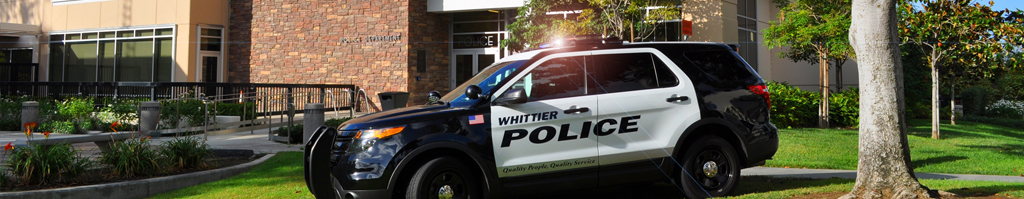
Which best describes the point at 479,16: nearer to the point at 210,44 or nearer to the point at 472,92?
the point at 210,44

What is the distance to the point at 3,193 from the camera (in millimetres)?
7156

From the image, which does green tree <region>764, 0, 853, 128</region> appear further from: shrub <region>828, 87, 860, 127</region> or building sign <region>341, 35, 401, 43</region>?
building sign <region>341, 35, 401, 43</region>

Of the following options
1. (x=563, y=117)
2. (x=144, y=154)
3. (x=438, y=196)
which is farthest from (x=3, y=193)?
(x=563, y=117)

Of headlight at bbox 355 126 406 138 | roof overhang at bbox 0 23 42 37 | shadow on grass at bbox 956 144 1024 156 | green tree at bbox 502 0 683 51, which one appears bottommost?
shadow on grass at bbox 956 144 1024 156

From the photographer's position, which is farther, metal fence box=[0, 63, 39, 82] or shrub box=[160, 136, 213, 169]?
metal fence box=[0, 63, 39, 82]

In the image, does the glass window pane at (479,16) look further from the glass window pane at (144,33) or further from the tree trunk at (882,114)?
the tree trunk at (882,114)

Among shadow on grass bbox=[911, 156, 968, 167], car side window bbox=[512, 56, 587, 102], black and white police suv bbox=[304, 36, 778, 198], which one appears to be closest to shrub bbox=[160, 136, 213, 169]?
black and white police suv bbox=[304, 36, 778, 198]

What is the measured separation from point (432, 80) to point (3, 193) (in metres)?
17.3

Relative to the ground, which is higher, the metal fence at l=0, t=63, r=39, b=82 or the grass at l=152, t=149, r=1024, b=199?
the metal fence at l=0, t=63, r=39, b=82

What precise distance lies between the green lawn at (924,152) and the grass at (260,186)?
627cm

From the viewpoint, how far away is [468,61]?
Answer: 2481 centimetres

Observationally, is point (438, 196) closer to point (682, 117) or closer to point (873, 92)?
point (682, 117)

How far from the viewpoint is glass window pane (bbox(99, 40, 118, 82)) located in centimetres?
2786

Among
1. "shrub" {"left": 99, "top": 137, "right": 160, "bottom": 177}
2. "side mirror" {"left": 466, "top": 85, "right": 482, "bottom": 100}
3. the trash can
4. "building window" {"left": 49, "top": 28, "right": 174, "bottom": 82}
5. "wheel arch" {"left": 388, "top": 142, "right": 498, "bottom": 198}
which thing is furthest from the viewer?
"building window" {"left": 49, "top": 28, "right": 174, "bottom": 82}
